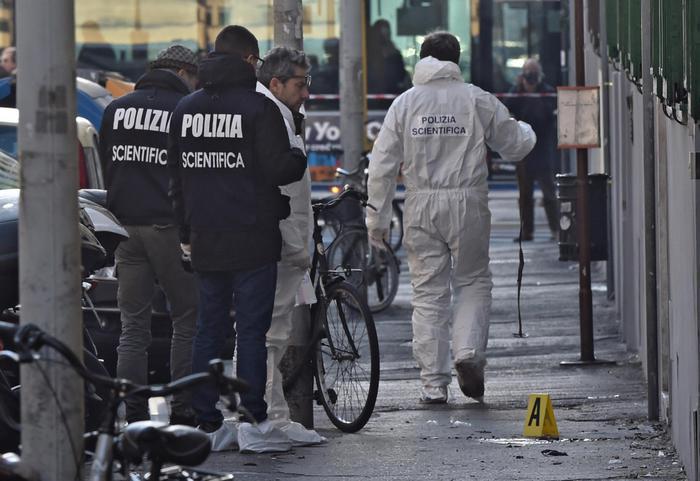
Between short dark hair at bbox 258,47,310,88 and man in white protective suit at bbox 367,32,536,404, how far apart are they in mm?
1693

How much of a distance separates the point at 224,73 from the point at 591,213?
4596 mm

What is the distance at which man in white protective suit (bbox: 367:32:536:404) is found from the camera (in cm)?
991

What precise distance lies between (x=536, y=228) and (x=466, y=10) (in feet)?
12.8

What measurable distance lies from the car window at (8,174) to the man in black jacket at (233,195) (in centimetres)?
101

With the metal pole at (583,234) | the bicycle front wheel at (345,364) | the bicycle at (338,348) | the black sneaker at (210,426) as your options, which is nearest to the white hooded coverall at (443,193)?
the bicycle at (338,348)

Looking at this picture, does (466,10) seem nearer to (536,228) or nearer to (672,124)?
(536,228)

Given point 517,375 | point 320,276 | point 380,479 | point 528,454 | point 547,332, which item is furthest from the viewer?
point 547,332

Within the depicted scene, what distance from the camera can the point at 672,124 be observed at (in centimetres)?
769

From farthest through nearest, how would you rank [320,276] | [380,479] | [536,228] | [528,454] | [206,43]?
[206,43], [536,228], [320,276], [528,454], [380,479]

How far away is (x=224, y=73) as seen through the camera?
25.6 feet

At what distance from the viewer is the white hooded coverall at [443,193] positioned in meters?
9.91

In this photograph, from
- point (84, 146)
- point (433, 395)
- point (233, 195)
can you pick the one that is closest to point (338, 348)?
point (433, 395)

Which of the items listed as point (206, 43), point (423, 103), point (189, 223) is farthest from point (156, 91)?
point (206, 43)

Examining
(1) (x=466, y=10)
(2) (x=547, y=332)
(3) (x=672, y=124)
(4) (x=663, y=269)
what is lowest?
(2) (x=547, y=332)
